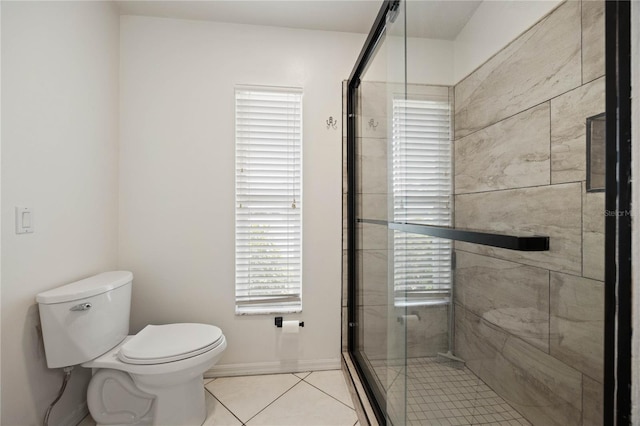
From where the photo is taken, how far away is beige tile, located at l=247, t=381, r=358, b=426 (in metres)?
1.65

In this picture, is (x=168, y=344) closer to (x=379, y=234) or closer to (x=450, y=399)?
(x=379, y=234)

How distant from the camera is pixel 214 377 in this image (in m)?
2.07

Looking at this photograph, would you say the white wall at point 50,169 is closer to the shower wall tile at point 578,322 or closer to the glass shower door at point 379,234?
the glass shower door at point 379,234

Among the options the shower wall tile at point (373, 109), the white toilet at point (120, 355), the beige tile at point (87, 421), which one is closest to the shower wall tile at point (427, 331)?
the shower wall tile at point (373, 109)

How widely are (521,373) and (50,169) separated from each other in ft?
6.27

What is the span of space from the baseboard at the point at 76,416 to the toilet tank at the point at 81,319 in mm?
387

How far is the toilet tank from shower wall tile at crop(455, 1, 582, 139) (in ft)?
5.49

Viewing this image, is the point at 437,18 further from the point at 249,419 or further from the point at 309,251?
the point at 249,419

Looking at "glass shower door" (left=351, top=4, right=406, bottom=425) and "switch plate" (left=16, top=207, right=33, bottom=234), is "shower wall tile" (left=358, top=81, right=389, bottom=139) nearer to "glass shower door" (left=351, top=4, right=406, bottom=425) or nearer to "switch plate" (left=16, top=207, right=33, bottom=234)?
"glass shower door" (left=351, top=4, right=406, bottom=425)

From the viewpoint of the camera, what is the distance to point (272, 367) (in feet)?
6.96

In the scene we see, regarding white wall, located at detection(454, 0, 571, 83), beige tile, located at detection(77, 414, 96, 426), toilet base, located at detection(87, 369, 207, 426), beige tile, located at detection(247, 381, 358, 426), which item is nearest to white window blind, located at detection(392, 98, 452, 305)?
white wall, located at detection(454, 0, 571, 83)

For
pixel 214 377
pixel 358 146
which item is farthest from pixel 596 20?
pixel 214 377

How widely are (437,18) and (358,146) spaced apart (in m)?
1.04

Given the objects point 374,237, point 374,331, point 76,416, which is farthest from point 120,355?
point 374,237
